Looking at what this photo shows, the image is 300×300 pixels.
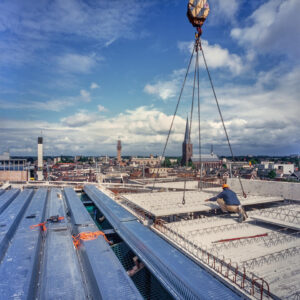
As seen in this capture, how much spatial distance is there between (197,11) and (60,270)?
16425 millimetres

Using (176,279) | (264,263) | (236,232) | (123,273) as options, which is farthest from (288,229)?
(123,273)

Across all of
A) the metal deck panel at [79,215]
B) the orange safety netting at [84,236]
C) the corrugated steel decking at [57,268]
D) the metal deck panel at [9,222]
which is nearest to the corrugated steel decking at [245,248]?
the corrugated steel decking at [57,268]

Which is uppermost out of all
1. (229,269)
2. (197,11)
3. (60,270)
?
(197,11)

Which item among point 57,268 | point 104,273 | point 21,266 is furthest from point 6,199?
point 104,273

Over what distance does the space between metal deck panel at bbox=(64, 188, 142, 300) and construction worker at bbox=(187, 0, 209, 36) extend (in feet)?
49.5

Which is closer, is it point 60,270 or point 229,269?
point 229,269

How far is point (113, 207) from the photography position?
70.6 feet

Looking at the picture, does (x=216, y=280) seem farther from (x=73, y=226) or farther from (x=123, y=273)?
(x=73, y=226)

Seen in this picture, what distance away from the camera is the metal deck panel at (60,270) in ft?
26.8

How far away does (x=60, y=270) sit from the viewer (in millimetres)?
9766

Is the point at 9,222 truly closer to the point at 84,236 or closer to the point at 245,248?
the point at 84,236

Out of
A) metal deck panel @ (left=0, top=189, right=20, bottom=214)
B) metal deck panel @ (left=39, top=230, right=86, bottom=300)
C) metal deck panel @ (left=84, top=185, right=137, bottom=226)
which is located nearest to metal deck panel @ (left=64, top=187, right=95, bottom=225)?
metal deck panel @ (left=84, top=185, right=137, bottom=226)

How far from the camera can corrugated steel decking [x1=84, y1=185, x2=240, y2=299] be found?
8.02 m

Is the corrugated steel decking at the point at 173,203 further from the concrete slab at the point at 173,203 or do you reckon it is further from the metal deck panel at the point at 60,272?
the metal deck panel at the point at 60,272
